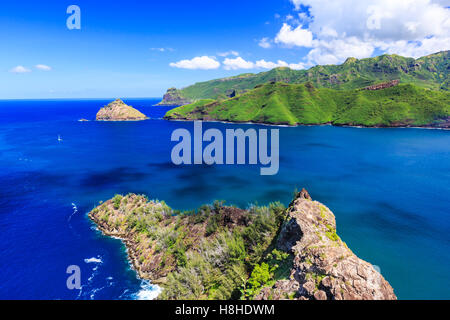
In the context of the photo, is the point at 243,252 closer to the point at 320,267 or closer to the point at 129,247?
the point at 320,267

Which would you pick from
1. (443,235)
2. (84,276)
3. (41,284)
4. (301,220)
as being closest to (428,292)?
(443,235)

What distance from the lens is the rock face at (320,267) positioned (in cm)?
1587

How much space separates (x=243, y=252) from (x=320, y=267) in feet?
46.8

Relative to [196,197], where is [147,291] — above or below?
below

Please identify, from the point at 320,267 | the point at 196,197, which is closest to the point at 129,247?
the point at 196,197

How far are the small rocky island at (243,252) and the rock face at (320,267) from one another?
0.07 meters

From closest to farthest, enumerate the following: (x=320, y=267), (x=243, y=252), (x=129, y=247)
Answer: (x=320, y=267) → (x=243, y=252) → (x=129, y=247)

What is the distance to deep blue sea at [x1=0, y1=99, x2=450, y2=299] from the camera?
3438 centimetres

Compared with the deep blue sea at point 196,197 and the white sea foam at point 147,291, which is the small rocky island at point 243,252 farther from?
the deep blue sea at point 196,197

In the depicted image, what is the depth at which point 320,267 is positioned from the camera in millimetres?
18250

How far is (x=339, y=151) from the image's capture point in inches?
4380

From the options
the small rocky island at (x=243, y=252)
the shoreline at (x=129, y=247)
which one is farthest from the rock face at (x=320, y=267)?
the shoreline at (x=129, y=247)

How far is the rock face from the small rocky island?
7 cm
